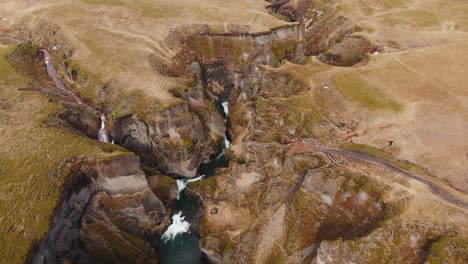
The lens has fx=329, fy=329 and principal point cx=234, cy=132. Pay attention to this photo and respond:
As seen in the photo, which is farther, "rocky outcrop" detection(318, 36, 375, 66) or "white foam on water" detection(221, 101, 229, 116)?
"white foam on water" detection(221, 101, 229, 116)

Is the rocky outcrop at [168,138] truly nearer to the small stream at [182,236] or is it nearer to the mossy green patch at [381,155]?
the small stream at [182,236]

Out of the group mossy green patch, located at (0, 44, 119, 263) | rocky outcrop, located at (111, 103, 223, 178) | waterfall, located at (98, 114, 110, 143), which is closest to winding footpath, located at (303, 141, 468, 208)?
rocky outcrop, located at (111, 103, 223, 178)

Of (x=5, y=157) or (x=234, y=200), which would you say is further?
(x=234, y=200)

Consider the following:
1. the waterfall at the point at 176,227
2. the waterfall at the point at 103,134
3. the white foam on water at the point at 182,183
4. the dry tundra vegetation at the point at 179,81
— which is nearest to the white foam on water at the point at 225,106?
the dry tundra vegetation at the point at 179,81

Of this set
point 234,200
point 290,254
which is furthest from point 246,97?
point 290,254

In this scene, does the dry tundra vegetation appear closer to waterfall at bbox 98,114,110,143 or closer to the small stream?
waterfall at bbox 98,114,110,143

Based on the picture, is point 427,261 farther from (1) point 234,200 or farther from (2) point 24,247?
(2) point 24,247
